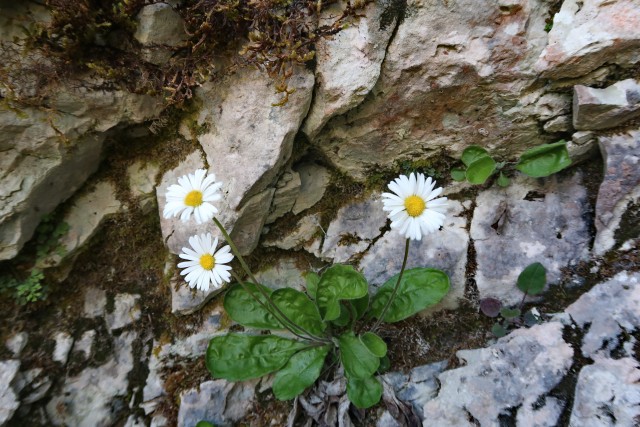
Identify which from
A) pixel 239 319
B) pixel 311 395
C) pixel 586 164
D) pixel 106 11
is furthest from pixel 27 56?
pixel 586 164

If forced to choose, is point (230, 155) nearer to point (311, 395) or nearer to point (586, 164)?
point (311, 395)

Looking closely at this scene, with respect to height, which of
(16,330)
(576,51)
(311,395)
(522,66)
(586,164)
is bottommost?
(311,395)

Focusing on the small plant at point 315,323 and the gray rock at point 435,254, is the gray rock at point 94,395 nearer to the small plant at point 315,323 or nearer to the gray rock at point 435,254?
the small plant at point 315,323

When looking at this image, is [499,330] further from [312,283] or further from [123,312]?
[123,312]

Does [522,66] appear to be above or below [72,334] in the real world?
below

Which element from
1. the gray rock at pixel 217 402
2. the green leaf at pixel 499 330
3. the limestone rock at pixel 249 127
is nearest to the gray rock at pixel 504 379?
the green leaf at pixel 499 330

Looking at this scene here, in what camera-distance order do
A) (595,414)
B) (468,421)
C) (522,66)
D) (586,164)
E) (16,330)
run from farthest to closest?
(16,330) < (586,164) < (522,66) < (468,421) < (595,414)

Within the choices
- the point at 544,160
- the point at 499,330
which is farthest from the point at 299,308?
the point at 544,160

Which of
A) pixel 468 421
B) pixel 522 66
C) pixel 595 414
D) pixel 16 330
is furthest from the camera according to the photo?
pixel 16 330
